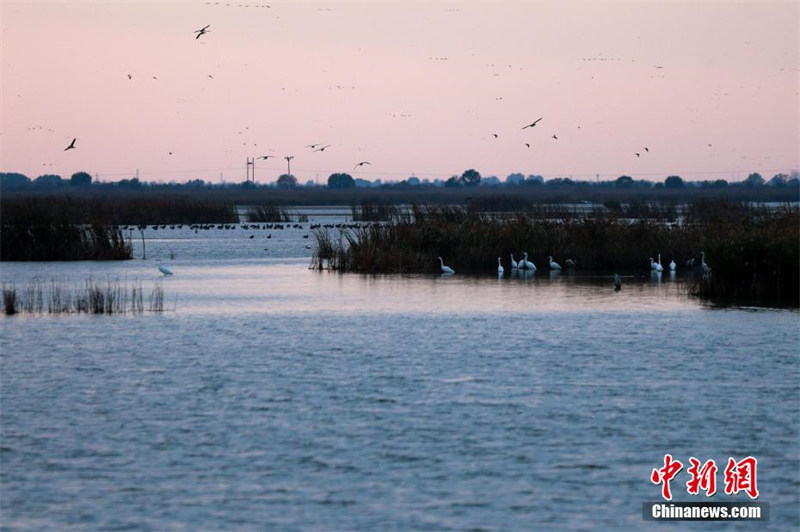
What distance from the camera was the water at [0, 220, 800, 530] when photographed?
10953mm

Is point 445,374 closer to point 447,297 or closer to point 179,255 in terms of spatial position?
point 447,297

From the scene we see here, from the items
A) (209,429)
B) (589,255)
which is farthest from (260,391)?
(589,255)

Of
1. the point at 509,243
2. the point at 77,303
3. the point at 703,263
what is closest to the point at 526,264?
the point at 509,243

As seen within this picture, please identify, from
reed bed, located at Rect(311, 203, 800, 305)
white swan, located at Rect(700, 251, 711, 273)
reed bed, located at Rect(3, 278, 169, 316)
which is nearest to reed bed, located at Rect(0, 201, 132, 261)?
reed bed, located at Rect(311, 203, 800, 305)

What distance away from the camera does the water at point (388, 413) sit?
10953 mm

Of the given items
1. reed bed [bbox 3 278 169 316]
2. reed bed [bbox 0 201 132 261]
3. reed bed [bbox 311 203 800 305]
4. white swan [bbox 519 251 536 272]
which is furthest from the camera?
reed bed [bbox 0 201 132 261]

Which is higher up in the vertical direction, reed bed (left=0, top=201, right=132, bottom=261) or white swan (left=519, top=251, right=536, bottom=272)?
reed bed (left=0, top=201, right=132, bottom=261)

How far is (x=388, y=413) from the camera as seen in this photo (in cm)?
1476

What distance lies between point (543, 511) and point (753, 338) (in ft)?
38.3

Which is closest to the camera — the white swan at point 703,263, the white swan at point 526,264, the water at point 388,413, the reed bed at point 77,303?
the water at point 388,413

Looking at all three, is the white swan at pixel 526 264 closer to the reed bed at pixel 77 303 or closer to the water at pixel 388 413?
the water at pixel 388 413

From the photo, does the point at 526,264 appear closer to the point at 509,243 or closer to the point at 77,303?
the point at 509,243

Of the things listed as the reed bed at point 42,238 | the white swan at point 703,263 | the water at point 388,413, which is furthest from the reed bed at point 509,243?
the water at point 388,413

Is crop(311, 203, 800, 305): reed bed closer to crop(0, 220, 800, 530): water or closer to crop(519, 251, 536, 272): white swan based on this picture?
crop(519, 251, 536, 272): white swan
